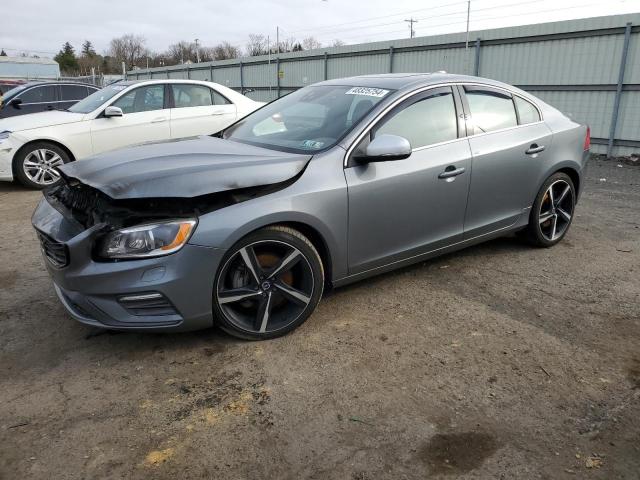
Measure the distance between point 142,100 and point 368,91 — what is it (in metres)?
5.37

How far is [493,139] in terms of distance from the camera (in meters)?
4.28

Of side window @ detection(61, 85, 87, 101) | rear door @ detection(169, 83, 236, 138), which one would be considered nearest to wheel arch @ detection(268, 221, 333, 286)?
rear door @ detection(169, 83, 236, 138)

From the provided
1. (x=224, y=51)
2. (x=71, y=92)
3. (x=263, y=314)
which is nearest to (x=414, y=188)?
(x=263, y=314)

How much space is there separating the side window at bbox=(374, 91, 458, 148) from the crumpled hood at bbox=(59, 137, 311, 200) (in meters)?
0.75

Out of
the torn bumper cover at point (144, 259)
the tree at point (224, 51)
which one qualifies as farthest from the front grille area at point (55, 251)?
the tree at point (224, 51)

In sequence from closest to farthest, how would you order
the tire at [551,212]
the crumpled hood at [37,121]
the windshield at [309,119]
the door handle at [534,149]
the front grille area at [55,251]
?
the front grille area at [55,251] < the windshield at [309,119] < the door handle at [534,149] < the tire at [551,212] < the crumpled hood at [37,121]

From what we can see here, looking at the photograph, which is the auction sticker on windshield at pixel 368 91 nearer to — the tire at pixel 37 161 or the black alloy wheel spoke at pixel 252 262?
the black alloy wheel spoke at pixel 252 262

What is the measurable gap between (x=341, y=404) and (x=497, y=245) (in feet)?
10.2

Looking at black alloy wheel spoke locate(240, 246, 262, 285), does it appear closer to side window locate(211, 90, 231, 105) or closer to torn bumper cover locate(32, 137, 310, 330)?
torn bumper cover locate(32, 137, 310, 330)

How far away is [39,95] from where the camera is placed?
11.5m

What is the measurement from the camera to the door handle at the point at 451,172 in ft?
12.8

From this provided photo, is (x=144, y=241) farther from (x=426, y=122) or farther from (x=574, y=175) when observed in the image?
(x=574, y=175)

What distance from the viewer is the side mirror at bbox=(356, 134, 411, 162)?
338 cm

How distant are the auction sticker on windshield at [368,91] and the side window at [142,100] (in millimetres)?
5117
